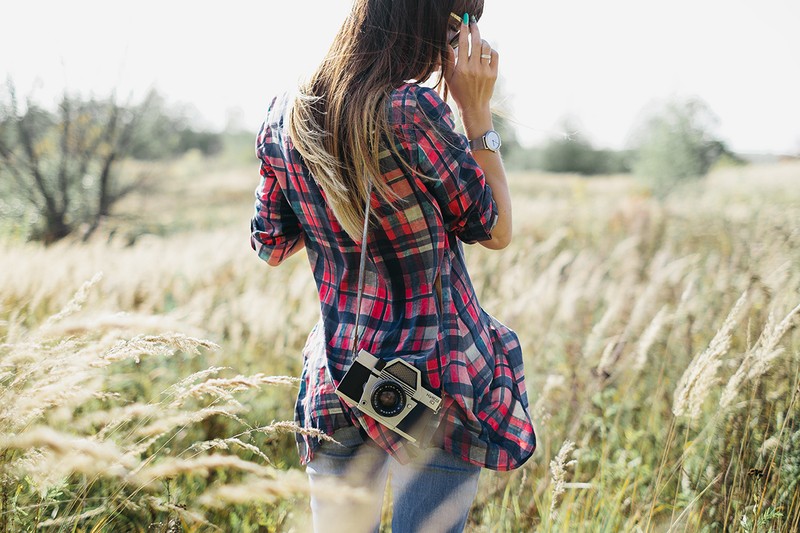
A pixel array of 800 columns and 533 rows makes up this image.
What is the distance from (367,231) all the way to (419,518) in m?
0.64

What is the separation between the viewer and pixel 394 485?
4.64ft

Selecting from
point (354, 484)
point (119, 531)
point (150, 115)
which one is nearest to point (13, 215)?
point (150, 115)

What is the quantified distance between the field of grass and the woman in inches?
7.6

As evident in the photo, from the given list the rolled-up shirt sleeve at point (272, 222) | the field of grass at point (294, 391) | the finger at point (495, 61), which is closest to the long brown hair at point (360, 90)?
the finger at point (495, 61)

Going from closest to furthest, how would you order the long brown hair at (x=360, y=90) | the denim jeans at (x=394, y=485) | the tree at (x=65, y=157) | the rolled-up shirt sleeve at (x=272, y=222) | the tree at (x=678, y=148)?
the long brown hair at (x=360, y=90) < the denim jeans at (x=394, y=485) < the rolled-up shirt sleeve at (x=272, y=222) < the tree at (x=65, y=157) < the tree at (x=678, y=148)

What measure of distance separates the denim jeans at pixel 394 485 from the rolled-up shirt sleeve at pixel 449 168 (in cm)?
51

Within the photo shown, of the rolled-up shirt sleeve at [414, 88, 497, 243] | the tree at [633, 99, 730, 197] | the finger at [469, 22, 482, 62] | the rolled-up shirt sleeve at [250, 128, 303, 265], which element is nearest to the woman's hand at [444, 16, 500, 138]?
the finger at [469, 22, 482, 62]

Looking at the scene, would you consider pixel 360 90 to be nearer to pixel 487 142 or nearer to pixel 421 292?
pixel 487 142

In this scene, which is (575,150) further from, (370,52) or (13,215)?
(370,52)

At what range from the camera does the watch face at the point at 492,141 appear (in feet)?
4.58

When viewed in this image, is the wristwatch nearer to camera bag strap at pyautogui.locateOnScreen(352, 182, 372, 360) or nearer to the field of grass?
camera bag strap at pyautogui.locateOnScreen(352, 182, 372, 360)

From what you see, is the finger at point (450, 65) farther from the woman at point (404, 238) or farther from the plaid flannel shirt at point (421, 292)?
the plaid flannel shirt at point (421, 292)

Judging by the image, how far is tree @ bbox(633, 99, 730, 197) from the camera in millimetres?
9992

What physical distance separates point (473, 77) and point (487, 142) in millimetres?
147
